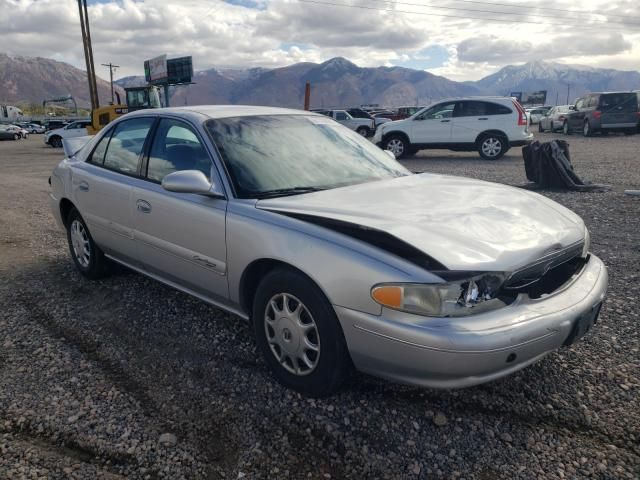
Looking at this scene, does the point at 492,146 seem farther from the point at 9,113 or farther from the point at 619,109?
the point at 9,113

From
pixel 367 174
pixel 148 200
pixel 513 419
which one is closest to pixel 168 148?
pixel 148 200

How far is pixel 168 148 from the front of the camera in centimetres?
360

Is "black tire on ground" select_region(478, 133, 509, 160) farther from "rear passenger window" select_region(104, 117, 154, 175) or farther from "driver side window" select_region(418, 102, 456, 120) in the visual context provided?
"rear passenger window" select_region(104, 117, 154, 175)

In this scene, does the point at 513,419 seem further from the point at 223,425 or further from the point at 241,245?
the point at 241,245

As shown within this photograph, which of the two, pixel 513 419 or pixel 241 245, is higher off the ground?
pixel 241 245

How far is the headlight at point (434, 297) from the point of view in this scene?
88.8 inches

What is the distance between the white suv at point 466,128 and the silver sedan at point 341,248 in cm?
1103

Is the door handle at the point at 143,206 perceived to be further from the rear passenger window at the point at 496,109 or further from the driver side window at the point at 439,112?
the driver side window at the point at 439,112

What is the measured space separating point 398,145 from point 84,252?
11.9 meters

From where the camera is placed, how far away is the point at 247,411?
2662 mm

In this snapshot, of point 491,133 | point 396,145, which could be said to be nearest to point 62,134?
point 396,145

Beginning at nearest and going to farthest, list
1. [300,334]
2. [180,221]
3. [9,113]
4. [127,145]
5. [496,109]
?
[300,334], [180,221], [127,145], [496,109], [9,113]

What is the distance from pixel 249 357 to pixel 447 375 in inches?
54.8

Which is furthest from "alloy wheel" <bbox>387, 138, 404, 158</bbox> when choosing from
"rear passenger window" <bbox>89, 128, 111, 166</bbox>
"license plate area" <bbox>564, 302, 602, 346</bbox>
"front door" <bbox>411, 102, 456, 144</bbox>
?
"license plate area" <bbox>564, 302, 602, 346</bbox>
